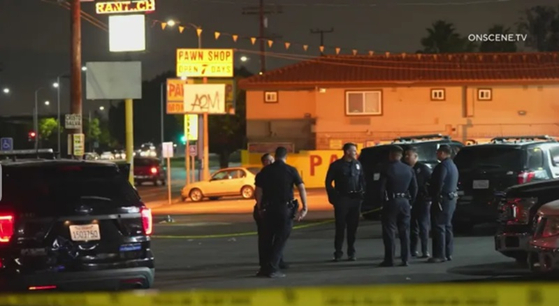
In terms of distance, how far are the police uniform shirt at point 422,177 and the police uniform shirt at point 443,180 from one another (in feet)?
1.51

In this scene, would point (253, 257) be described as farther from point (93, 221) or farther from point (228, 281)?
point (93, 221)

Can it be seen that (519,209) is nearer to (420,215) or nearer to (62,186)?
(420,215)

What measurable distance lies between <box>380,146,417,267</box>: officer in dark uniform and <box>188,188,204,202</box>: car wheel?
2417 centimetres

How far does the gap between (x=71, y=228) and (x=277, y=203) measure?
12.6 ft

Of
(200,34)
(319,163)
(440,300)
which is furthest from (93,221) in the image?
(319,163)

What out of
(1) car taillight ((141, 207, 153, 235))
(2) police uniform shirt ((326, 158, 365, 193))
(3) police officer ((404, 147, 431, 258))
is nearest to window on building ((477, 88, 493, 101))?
(3) police officer ((404, 147, 431, 258))

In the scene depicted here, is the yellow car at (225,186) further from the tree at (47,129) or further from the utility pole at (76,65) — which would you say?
the tree at (47,129)

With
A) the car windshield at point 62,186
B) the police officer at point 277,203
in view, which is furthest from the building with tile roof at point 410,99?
the car windshield at point 62,186

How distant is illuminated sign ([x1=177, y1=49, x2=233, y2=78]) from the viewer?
45.8 meters

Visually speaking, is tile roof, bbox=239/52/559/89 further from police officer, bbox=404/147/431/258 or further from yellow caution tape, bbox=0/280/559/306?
yellow caution tape, bbox=0/280/559/306

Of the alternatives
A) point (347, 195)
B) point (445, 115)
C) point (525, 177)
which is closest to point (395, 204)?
point (347, 195)

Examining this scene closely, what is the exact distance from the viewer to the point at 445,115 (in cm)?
4931

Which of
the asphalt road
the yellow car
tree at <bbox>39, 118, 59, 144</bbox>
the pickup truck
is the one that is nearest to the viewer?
the pickup truck

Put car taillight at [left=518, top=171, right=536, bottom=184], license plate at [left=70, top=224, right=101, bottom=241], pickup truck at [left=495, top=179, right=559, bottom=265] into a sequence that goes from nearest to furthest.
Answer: license plate at [left=70, top=224, right=101, bottom=241]
pickup truck at [left=495, top=179, right=559, bottom=265]
car taillight at [left=518, top=171, right=536, bottom=184]
